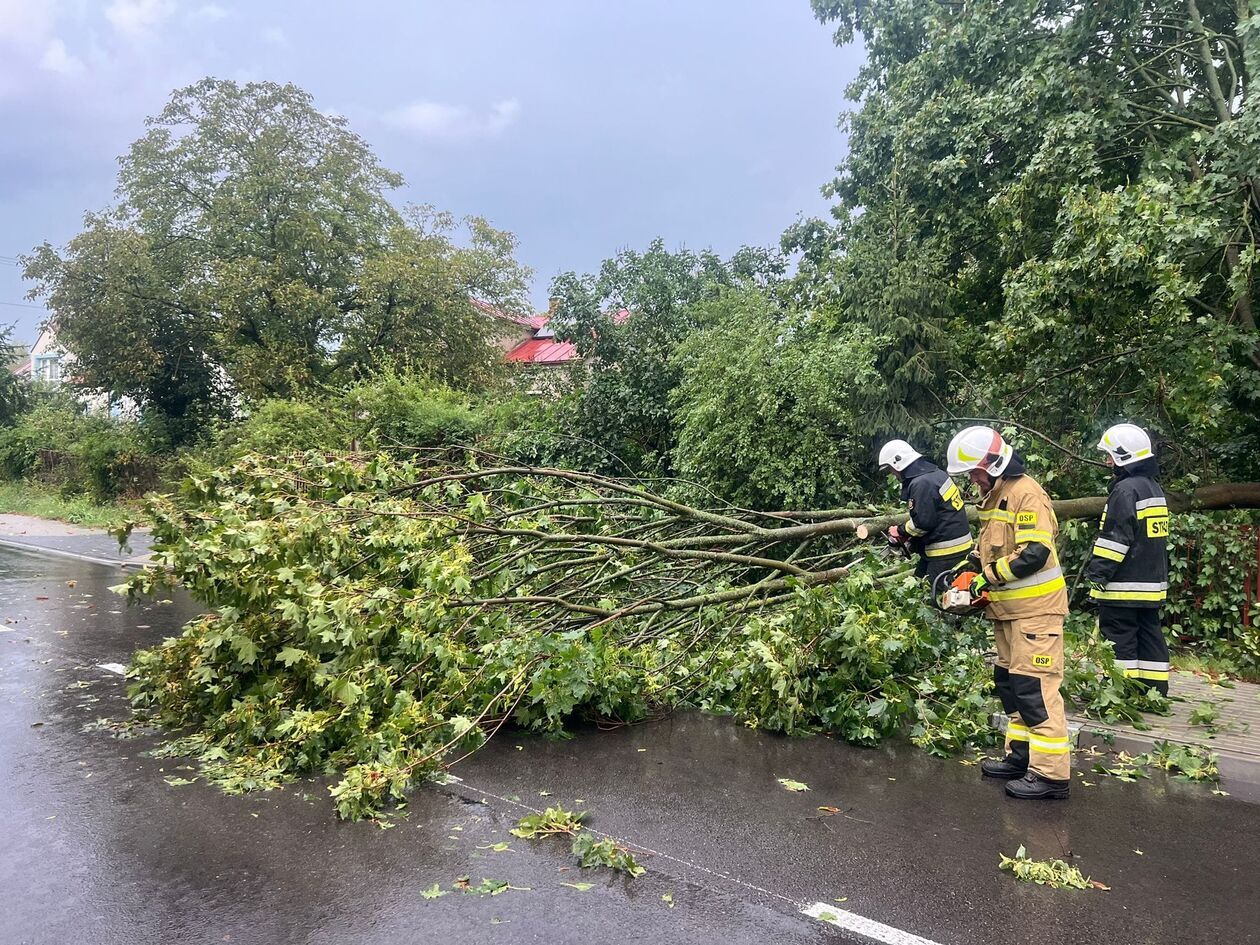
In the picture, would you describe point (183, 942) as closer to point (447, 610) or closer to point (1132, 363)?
point (447, 610)

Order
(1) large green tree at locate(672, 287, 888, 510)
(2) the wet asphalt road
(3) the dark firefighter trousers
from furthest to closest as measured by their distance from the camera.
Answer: (1) large green tree at locate(672, 287, 888, 510)
(3) the dark firefighter trousers
(2) the wet asphalt road

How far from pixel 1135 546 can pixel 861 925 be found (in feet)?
11.5

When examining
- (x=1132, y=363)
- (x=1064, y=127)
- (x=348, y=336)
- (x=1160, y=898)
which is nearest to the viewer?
(x=1160, y=898)

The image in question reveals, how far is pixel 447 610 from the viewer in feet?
16.9

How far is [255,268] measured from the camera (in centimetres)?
2103

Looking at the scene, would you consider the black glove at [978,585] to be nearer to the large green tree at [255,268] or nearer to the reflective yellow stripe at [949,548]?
the reflective yellow stripe at [949,548]

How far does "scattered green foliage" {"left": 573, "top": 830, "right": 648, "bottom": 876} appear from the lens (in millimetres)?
3428

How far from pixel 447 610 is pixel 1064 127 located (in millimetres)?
7686

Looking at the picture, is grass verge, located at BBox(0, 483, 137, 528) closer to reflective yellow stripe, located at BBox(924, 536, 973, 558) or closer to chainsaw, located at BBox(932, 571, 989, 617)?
reflective yellow stripe, located at BBox(924, 536, 973, 558)

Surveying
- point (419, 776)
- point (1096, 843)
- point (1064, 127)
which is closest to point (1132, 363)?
point (1064, 127)

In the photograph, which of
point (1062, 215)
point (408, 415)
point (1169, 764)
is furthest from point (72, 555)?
point (1169, 764)

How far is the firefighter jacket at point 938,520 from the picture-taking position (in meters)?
5.13

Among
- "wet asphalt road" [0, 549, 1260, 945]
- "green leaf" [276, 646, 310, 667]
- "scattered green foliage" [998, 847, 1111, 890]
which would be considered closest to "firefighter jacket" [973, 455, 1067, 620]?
"wet asphalt road" [0, 549, 1260, 945]

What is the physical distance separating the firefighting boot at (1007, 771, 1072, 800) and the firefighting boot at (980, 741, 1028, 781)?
0.23 m
